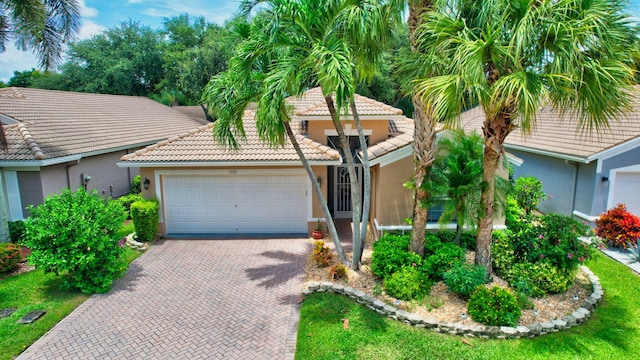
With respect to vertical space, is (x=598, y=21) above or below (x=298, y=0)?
below

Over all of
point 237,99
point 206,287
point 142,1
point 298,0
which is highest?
point 142,1

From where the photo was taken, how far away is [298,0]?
7.80m

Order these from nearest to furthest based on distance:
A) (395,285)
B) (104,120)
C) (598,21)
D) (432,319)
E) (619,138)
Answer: (598,21), (432,319), (395,285), (619,138), (104,120)

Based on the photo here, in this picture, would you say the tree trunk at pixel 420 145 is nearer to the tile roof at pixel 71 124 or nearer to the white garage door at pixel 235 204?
the white garage door at pixel 235 204

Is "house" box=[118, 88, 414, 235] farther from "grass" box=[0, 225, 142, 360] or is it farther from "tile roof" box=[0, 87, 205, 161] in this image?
"grass" box=[0, 225, 142, 360]

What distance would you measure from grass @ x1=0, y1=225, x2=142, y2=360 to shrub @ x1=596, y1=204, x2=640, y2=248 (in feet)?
50.0

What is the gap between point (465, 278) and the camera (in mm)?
8062

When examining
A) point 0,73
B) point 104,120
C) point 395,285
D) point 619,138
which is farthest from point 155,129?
point 0,73

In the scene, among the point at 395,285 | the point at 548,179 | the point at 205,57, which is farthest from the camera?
the point at 205,57

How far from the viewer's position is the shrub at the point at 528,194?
14109 millimetres

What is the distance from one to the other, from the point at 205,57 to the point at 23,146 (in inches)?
780

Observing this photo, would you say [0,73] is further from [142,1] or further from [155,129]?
[155,129]

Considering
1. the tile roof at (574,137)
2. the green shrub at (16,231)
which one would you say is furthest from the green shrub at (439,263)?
the green shrub at (16,231)

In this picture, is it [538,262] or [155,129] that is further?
[155,129]
